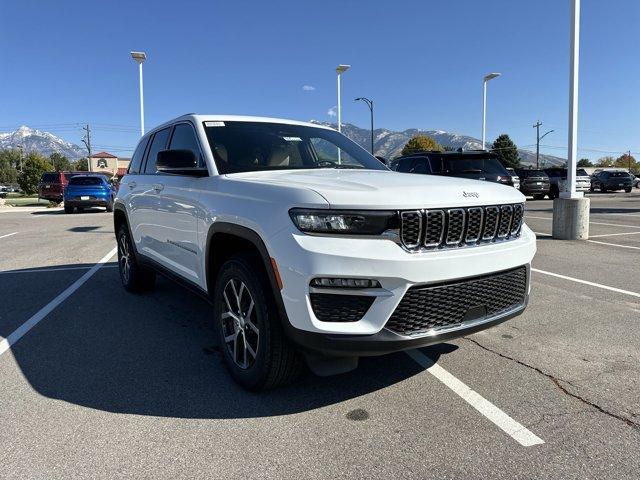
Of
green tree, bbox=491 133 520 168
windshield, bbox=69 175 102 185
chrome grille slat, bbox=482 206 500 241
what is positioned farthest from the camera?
green tree, bbox=491 133 520 168

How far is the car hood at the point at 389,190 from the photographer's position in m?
2.68

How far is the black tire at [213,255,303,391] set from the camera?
292 cm

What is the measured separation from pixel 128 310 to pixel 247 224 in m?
2.86

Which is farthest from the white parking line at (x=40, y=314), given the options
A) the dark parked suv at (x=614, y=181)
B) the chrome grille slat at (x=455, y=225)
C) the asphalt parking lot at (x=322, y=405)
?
the dark parked suv at (x=614, y=181)

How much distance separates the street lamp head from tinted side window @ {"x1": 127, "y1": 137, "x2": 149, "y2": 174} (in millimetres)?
17419

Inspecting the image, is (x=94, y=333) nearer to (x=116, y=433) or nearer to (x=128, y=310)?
(x=128, y=310)

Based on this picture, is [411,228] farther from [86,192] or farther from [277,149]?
[86,192]

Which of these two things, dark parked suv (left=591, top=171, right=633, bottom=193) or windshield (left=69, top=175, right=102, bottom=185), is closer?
windshield (left=69, top=175, right=102, bottom=185)

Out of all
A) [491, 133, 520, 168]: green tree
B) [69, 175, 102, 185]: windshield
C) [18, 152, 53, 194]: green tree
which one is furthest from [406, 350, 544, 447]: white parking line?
[491, 133, 520, 168]: green tree

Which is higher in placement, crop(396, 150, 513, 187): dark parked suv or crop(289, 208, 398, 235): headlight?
crop(396, 150, 513, 187): dark parked suv

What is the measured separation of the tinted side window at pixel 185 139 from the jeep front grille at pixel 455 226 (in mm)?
1889

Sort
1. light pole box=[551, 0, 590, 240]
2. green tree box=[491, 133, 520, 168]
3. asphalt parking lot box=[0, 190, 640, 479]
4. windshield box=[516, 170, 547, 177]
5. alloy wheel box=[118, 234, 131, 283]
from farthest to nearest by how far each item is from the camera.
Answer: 1. green tree box=[491, 133, 520, 168]
2. windshield box=[516, 170, 547, 177]
3. light pole box=[551, 0, 590, 240]
4. alloy wheel box=[118, 234, 131, 283]
5. asphalt parking lot box=[0, 190, 640, 479]

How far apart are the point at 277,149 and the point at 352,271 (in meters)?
1.89

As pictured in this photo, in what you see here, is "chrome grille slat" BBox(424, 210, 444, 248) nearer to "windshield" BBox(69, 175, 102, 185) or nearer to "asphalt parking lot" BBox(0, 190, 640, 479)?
"asphalt parking lot" BBox(0, 190, 640, 479)
